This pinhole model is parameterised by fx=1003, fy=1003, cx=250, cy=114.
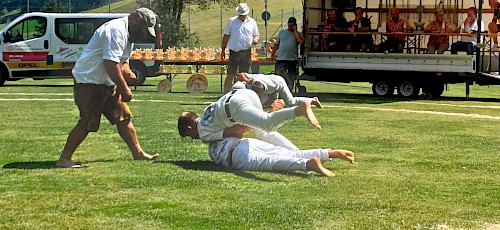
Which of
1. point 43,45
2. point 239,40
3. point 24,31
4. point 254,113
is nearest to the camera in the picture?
point 254,113

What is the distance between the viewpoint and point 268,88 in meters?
9.18

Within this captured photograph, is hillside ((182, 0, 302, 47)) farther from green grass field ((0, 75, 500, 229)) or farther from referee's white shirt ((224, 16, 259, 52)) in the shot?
green grass field ((0, 75, 500, 229))

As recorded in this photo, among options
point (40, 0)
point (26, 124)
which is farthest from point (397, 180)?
point (40, 0)

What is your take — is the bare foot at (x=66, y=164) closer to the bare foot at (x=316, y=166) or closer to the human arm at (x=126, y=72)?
the human arm at (x=126, y=72)

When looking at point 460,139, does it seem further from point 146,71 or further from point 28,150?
point 146,71

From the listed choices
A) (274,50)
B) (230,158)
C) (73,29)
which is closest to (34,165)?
(230,158)

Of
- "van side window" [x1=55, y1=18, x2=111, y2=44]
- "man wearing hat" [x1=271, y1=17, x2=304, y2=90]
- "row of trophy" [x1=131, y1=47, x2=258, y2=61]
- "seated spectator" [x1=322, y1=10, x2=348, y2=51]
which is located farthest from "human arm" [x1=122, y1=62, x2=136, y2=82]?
"van side window" [x1=55, y1=18, x2=111, y2=44]

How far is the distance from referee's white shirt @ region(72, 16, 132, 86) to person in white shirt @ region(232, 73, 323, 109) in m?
1.08

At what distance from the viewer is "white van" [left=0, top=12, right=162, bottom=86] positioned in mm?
28500

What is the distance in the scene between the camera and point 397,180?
823 centimetres

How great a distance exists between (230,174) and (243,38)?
31.5ft

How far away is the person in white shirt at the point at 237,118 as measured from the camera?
8312 mm

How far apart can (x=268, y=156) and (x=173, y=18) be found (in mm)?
48082

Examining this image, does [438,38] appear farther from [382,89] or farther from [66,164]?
[66,164]
